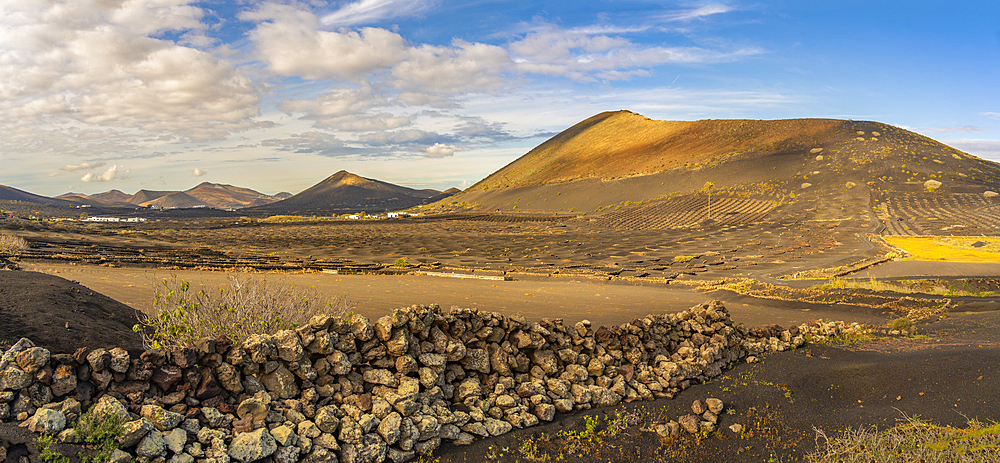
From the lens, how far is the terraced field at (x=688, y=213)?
63531mm

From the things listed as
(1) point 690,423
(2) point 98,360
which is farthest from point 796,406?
(2) point 98,360

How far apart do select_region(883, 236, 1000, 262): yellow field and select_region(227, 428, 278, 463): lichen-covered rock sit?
3683 centimetres

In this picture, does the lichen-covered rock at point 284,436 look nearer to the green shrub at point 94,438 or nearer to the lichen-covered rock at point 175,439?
the lichen-covered rock at point 175,439

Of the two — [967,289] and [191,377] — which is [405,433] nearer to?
[191,377]

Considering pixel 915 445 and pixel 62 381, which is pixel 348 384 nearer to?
pixel 62 381

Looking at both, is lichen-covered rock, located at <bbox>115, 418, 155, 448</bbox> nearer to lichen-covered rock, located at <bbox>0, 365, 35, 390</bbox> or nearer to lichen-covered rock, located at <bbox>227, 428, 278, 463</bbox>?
lichen-covered rock, located at <bbox>227, 428, 278, 463</bbox>

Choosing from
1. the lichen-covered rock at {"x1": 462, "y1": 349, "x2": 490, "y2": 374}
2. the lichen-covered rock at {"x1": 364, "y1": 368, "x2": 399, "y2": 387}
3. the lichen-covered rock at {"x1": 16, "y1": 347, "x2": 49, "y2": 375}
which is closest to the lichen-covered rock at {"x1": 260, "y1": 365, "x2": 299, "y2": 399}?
the lichen-covered rock at {"x1": 364, "y1": 368, "x2": 399, "y2": 387}

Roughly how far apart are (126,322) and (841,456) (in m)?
13.0

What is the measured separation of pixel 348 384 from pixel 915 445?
249 inches

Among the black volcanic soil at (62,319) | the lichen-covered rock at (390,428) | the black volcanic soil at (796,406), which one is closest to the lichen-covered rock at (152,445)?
the lichen-covered rock at (390,428)

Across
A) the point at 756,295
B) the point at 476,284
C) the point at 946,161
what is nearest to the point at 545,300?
the point at 476,284

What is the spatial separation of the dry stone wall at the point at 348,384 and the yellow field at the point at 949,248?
32509mm

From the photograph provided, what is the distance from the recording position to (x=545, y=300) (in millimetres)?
18141

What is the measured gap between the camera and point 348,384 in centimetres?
607
